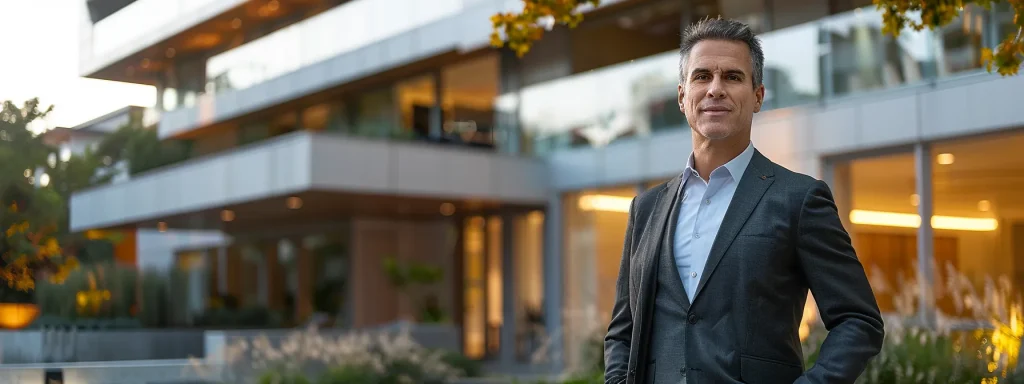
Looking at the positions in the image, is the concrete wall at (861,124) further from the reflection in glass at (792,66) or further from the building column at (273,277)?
the building column at (273,277)

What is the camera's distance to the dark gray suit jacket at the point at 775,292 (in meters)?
2.36

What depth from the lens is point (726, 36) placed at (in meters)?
2.53

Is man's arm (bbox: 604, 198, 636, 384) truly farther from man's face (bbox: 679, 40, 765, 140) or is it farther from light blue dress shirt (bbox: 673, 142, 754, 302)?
man's face (bbox: 679, 40, 765, 140)

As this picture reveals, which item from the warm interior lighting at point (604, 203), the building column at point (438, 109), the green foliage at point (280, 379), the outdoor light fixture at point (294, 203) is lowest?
the green foliage at point (280, 379)

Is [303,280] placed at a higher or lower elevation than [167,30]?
lower

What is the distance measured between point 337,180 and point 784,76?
19.9 feet

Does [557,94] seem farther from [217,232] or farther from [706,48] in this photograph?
[706,48]

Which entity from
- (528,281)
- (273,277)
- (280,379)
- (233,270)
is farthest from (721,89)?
(233,270)

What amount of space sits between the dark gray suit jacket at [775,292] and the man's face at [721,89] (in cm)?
15

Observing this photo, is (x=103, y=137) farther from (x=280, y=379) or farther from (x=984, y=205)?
(x=984, y=205)

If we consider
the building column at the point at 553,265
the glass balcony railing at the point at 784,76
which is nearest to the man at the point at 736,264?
the glass balcony railing at the point at 784,76

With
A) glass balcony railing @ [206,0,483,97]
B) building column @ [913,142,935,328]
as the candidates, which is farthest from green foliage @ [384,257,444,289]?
building column @ [913,142,935,328]

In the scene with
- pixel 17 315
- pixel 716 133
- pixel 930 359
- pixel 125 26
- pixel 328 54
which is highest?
pixel 328 54

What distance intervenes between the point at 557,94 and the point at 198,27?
8105mm
